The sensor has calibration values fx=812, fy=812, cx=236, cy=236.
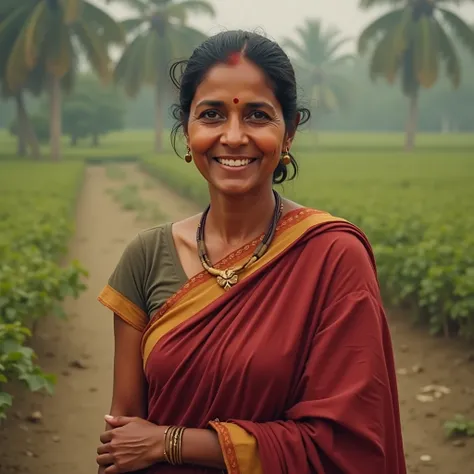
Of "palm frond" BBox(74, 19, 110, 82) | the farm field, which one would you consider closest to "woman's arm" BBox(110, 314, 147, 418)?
the farm field

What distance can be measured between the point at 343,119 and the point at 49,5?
27.6 m

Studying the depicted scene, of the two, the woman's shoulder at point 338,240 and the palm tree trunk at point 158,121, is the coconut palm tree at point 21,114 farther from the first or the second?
the woman's shoulder at point 338,240

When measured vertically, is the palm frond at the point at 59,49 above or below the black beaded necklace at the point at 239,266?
above

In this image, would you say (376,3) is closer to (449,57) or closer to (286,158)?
(449,57)

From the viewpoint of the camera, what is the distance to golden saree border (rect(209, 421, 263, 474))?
1651 millimetres

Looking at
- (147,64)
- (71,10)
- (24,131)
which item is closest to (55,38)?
(71,10)

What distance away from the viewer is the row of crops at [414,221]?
→ 5617mm

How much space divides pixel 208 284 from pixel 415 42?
96.4ft

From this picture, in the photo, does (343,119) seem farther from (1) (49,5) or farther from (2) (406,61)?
(1) (49,5)

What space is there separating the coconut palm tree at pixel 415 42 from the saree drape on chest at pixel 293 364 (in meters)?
27.8

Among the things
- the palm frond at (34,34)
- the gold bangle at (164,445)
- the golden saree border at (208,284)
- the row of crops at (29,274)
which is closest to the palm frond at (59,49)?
the palm frond at (34,34)

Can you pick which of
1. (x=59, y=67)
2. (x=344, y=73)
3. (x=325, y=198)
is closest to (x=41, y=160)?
(x=59, y=67)

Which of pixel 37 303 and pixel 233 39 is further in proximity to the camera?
pixel 37 303

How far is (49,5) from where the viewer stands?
24.3 metres
